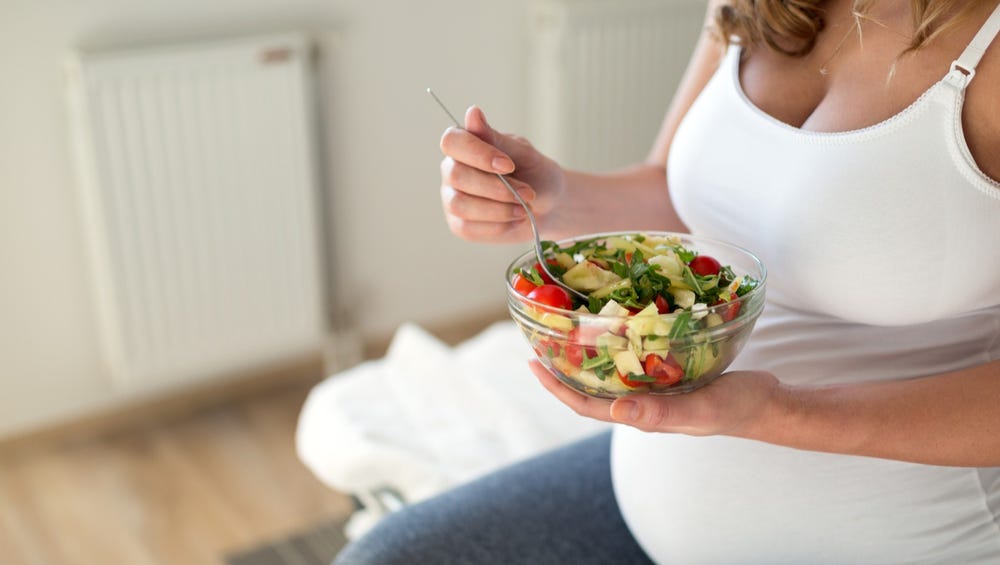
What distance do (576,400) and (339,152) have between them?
175 cm

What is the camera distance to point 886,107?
92 cm

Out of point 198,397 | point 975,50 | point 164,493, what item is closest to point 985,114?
point 975,50

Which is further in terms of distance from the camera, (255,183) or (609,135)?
(609,135)

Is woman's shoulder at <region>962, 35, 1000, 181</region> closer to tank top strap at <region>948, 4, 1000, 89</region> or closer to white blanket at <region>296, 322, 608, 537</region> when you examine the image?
tank top strap at <region>948, 4, 1000, 89</region>

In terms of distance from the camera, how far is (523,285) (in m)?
0.85

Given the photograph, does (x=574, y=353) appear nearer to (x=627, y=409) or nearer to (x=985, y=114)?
(x=627, y=409)

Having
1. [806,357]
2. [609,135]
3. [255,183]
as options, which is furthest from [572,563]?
[609,135]

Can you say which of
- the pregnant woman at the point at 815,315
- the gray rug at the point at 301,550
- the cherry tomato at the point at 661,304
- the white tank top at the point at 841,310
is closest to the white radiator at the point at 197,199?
the gray rug at the point at 301,550

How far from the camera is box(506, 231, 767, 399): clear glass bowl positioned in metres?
0.77

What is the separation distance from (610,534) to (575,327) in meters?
0.38

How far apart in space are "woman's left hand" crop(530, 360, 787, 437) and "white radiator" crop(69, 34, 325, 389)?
1513 mm

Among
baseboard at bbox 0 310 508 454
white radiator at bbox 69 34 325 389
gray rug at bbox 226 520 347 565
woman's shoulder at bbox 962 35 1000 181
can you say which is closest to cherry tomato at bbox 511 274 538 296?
woman's shoulder at bbox 962 35 1000 181

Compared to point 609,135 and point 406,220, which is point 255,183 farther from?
point 609,135

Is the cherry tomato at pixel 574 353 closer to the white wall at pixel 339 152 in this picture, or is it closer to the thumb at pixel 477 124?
the thumb at pixel 477 124
